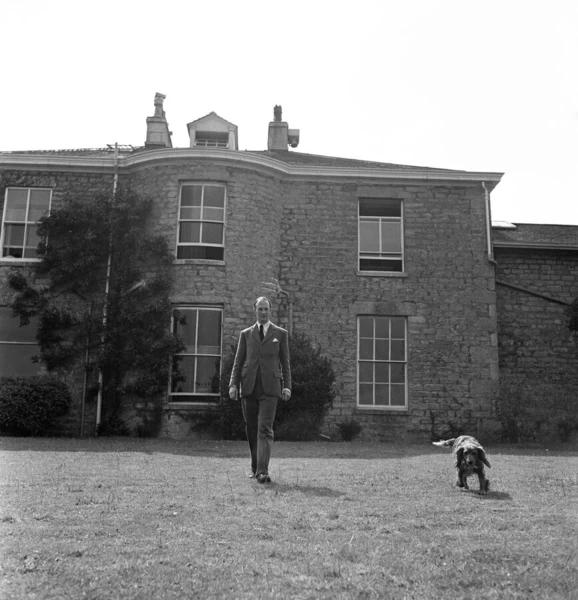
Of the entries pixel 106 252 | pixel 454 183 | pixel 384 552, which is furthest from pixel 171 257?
pixel 384 552

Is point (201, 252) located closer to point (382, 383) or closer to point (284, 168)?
point (284, 168)

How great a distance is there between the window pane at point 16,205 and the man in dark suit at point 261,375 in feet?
42.8

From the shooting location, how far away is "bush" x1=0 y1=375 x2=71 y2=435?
17.5 meters

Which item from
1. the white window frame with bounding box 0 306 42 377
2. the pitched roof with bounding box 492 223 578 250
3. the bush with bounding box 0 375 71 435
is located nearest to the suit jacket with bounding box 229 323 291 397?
the bush with bounding box 0 375 71 435

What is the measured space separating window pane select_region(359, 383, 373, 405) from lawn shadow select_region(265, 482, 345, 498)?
1102cm

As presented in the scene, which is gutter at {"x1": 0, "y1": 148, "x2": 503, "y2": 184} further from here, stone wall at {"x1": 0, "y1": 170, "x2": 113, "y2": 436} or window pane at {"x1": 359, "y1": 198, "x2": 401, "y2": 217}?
window pane at {"x1": 359, "y1": 198, "x2": 401, "y2": 217}

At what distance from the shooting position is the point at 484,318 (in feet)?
65.7

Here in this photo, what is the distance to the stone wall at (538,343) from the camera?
20172 mm

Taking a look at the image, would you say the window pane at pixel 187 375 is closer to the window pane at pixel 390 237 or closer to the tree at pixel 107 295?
the tree at pixel 107 295

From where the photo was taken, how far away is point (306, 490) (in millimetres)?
8281

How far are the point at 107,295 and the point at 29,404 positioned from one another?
10.5 feet

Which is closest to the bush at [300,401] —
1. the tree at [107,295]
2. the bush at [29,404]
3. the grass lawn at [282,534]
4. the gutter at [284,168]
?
the tree at [107,295]

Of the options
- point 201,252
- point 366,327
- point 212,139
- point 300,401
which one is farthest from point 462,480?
point 212,139

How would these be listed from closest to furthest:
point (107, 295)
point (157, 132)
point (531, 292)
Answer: point (107, 295)
point (531, 292)
point (157, 132)
